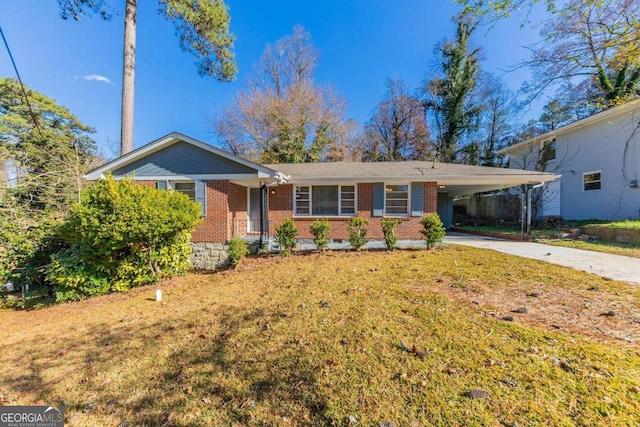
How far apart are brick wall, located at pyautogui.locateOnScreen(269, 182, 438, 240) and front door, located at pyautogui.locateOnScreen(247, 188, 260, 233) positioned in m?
1.47

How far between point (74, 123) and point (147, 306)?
1001 inches

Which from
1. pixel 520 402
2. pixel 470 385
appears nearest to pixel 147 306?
pixel 470 385

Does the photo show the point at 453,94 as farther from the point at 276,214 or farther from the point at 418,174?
the point at 276,214

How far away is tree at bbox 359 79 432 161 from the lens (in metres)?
23.4

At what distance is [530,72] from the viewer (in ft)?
16.4

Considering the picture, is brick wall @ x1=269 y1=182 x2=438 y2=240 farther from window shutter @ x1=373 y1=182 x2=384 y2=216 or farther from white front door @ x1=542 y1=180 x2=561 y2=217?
white front door @ x1=542 y1=180 x2=561 y2=217

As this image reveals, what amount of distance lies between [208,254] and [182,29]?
936cm

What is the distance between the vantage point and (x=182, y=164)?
941 cm

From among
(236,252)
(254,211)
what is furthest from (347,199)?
(236,252)

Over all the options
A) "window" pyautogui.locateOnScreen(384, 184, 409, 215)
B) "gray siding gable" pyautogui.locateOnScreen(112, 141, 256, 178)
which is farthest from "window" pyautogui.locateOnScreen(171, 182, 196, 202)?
"window" pyautogui.locateOnScreen(384, 184, 409, 215)

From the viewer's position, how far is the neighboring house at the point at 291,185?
921cm

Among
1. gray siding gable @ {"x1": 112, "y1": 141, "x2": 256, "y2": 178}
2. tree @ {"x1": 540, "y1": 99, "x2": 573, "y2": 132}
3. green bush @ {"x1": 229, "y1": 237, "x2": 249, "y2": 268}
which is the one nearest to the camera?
green bush @ {"x1": 229, "y1": 237, "x2": 249, "y2": 268}

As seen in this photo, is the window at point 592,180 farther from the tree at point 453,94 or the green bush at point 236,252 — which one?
the green bush at point 236,252

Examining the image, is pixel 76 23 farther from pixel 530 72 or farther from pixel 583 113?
pixel 583 113
